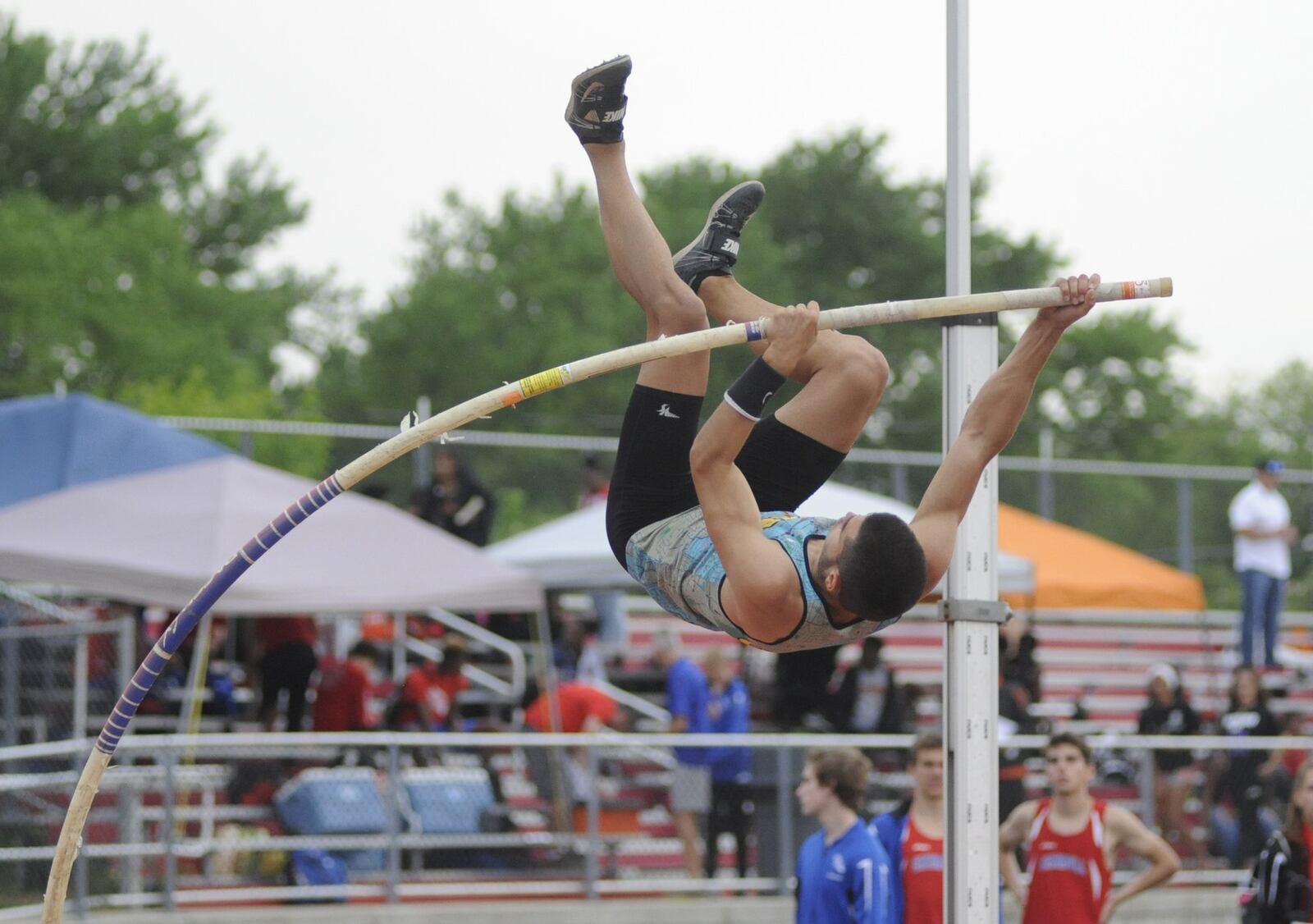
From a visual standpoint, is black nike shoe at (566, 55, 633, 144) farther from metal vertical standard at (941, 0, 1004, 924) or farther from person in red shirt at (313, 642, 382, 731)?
person in red shirt at (313, 642, 382, 731)

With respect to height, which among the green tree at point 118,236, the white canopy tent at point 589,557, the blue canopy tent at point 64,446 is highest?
the green tree at point 118,236

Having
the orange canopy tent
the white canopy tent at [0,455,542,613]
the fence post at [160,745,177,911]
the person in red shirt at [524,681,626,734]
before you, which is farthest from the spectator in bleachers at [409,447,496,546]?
the orange canopy tent

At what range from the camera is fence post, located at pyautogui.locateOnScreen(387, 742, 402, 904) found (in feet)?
29.8

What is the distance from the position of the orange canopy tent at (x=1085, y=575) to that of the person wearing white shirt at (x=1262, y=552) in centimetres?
39

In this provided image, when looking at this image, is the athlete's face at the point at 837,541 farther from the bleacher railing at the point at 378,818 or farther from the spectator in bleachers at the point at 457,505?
the spectator in bleachers at the point at 457,505

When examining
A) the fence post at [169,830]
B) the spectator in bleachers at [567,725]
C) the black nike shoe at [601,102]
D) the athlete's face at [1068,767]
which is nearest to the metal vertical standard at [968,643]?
the black nike shoe at [601,102]

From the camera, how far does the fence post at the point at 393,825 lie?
9.09 m

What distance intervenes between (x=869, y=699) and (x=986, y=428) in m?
6.51

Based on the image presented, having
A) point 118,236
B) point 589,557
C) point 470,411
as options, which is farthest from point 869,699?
point 118,236

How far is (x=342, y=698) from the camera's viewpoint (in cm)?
1010

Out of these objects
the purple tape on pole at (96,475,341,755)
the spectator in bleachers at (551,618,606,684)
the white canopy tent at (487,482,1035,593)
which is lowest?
the spectator in bleachers at (551,618,606,684)

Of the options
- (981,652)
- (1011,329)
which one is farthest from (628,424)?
(1011,329)

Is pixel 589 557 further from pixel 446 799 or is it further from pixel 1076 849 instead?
pixel 1076 849

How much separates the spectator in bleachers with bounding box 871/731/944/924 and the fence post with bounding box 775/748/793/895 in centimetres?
240
